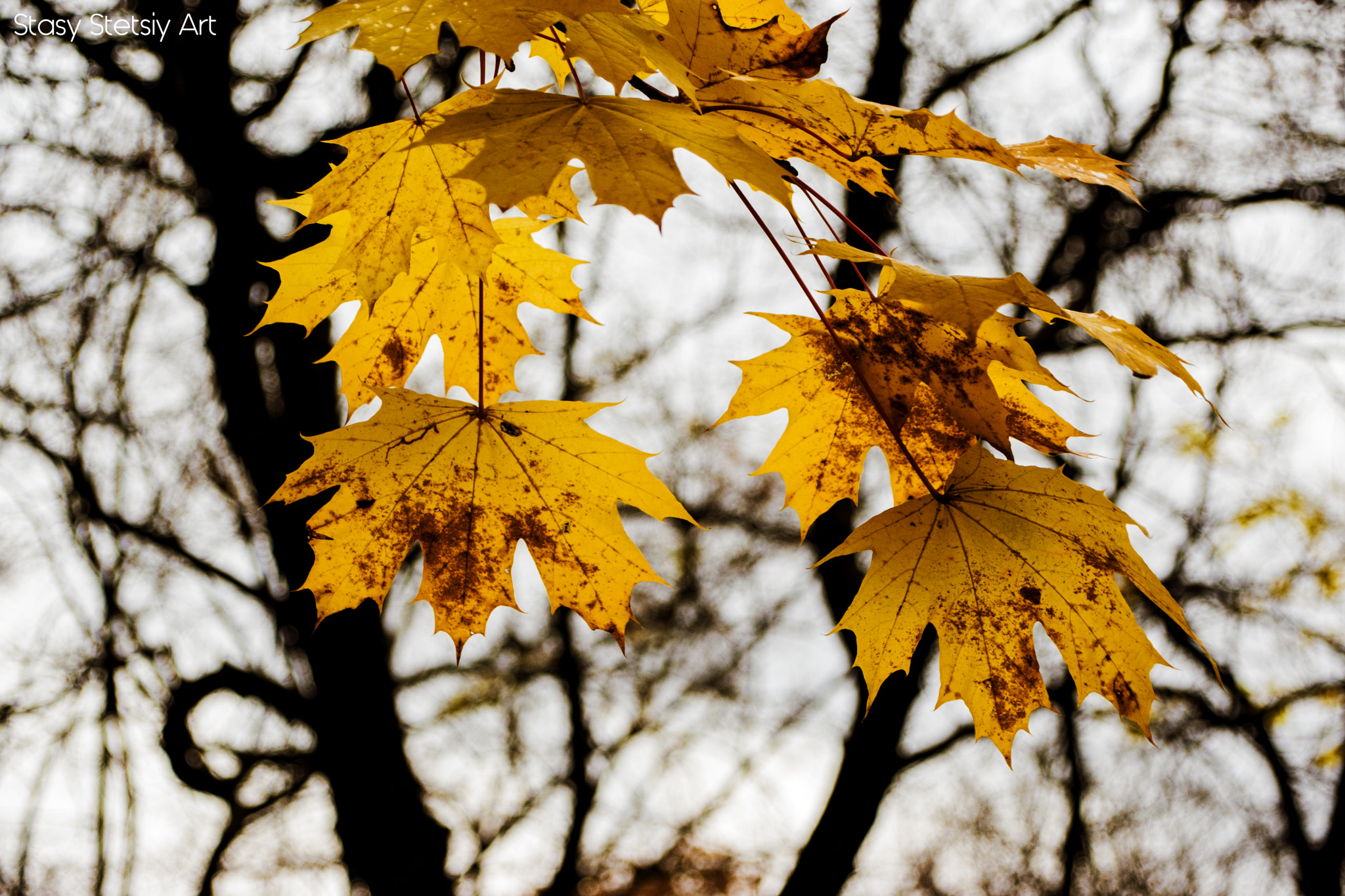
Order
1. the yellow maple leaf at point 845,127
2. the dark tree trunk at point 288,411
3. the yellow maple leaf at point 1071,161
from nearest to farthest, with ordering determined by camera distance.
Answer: the yellow maple leaf at point 845,127, the yellow maple leaf at point 1071,161, the dark tree trunk at point 288,411

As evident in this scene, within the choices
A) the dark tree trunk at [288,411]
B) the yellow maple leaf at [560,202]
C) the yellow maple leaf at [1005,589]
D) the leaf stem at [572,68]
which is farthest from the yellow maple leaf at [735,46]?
the dark tree trunk at [288,411]

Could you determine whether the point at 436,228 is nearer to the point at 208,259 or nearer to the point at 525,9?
the point at 525,9

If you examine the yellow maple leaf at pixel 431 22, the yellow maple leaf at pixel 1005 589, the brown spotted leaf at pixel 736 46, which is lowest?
the yellow maple leaf at pixel 1005 589

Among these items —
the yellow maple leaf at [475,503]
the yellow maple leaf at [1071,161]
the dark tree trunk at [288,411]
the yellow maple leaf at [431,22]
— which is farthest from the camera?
the dark tree trunk at [288,411]

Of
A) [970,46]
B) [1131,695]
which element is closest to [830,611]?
[970,46]

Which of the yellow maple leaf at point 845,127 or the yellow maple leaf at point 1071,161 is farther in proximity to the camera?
the yellow maple leaf at point 1071,161

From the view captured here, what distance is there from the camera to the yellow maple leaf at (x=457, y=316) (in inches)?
49.7

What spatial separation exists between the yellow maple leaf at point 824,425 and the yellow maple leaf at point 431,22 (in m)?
0.47

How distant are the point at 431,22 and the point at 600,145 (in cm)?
21

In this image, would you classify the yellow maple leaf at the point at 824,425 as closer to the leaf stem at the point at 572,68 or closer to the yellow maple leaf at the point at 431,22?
the leaf stem at the point at 572,68

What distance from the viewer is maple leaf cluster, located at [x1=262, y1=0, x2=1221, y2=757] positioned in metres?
0.97

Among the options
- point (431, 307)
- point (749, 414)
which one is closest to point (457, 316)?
point (431, 307)

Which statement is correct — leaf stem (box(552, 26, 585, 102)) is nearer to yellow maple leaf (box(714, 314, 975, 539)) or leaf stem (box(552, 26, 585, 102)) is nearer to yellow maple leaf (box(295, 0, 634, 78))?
yellow maple leaf (box(295, 0, 634, 78))

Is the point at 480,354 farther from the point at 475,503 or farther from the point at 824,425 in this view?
the point at 824,425
